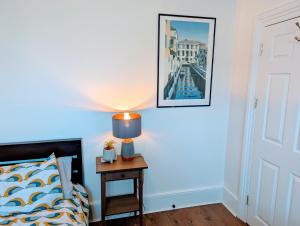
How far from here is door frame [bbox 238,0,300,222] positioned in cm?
173

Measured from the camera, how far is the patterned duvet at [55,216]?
152 centimetres

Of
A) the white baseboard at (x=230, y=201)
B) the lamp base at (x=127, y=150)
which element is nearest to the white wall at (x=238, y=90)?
the white baseboard at (x=230, y=201)

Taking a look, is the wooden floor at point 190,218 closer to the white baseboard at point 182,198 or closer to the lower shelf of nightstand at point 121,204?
the white baseboard at point 182,198

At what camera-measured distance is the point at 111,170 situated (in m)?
1.93

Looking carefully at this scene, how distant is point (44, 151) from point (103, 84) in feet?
2.79

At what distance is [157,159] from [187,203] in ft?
2.24

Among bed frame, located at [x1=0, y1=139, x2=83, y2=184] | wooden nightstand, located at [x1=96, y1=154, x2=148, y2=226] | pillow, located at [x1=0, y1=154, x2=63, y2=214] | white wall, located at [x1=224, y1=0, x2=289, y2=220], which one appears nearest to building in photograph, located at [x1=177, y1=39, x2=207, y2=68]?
white wall, located at [x1=224, y1=0, x2=289, y2=220]

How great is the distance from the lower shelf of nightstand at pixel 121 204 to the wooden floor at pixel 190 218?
10.5 inches

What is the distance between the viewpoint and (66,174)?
1997 millimetres

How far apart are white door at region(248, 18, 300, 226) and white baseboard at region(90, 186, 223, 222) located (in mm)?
534

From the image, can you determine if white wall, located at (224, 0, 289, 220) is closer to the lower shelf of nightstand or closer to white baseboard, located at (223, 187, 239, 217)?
white baseboard, located at (223, 187, 239, 217)

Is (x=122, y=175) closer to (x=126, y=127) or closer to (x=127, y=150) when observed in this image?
(x=127, y=150)

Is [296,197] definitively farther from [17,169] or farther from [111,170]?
[17,169]

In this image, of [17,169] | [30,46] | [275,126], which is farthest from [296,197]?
[30,46]
